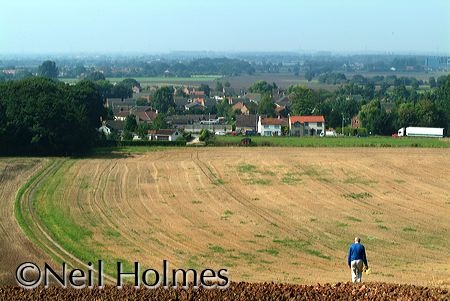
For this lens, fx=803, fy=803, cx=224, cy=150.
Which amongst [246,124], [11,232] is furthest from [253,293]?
[246,124]

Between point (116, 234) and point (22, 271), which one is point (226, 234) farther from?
point (22, 271)

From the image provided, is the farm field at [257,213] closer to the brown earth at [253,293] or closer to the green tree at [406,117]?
the brown earth at [253,293]

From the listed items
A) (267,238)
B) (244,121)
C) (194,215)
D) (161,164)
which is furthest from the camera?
(244,121)

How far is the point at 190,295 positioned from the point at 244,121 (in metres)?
55.5

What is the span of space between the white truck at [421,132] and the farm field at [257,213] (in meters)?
15.9

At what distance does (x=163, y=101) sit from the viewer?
92875 mm

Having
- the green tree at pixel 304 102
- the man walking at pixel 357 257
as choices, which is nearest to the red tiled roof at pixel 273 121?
the green tree at pixel 304 102

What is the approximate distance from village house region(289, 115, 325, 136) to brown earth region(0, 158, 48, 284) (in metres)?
28.2

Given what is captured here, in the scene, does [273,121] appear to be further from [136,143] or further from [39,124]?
[39,124]

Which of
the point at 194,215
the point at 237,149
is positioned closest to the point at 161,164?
the point at 237,149

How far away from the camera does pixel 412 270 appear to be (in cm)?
1856

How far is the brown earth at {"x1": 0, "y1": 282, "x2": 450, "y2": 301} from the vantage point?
12.7 metres

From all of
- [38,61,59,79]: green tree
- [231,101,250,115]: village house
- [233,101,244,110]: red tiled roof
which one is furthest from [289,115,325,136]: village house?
[38,61,59,79]: green tree

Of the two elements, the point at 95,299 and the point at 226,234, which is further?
the point at 226,234
